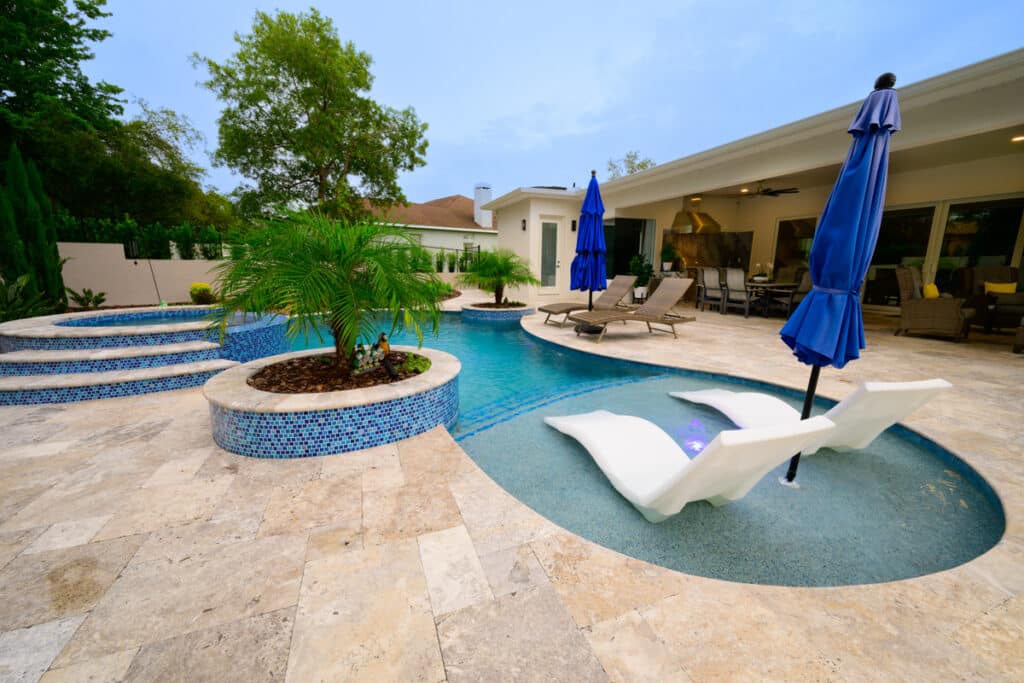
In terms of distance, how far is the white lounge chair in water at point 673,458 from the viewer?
1723 millimetres

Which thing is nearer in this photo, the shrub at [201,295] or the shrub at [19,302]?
the shrub at [19,302]

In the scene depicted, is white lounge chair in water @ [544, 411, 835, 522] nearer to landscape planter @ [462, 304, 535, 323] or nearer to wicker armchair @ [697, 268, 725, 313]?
landscape planter @ [462, 304, 535, 323]

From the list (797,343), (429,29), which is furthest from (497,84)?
(797,343)

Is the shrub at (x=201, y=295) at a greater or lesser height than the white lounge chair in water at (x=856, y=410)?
greater

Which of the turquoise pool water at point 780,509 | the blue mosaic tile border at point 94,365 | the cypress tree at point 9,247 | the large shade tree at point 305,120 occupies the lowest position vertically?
the turquoise pool water at point 780,509

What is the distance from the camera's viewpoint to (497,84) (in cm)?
4641

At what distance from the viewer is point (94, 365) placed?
4.21 metres

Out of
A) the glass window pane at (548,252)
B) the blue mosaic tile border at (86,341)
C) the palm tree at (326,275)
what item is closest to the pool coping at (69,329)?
the blue mosaic tile border at (86,341)

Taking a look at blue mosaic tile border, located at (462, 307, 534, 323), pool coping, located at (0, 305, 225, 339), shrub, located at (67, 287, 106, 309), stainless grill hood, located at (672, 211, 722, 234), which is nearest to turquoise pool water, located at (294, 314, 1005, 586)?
pool coping, located at (0, 305, 225, 339)

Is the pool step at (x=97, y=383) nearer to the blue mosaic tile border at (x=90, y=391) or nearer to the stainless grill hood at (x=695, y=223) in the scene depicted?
the blue mosaic tile border at (x=90, y=391)

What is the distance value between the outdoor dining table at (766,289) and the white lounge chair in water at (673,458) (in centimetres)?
779

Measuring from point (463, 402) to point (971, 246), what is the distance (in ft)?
38.2

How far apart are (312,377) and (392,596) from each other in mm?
2383

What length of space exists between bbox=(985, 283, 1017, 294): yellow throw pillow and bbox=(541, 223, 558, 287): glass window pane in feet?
29.0
